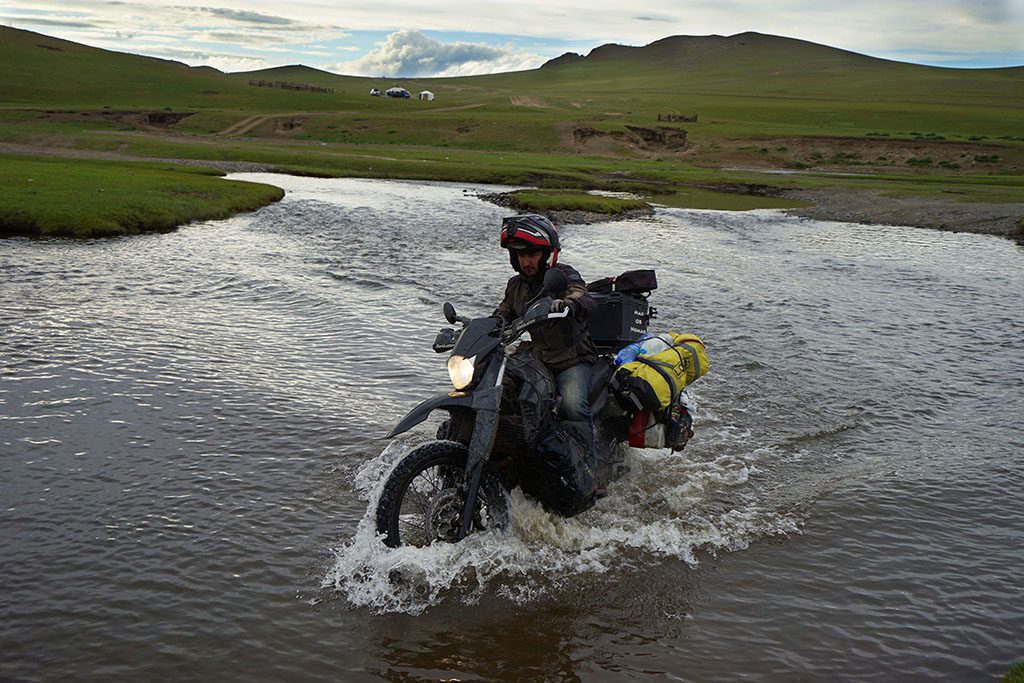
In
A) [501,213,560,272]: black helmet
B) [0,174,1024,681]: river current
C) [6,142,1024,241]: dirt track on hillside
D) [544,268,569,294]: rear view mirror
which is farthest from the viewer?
[6,142,1024,241]: dirt track on hillside

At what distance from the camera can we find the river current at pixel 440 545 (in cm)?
588

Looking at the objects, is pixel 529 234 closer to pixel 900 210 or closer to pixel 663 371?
pixel 663 371

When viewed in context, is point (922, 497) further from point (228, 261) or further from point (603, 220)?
point (603, 220)

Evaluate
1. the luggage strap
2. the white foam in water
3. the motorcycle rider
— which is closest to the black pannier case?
the luggage strap

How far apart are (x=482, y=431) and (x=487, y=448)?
0.13 meters

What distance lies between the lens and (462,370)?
6254mm

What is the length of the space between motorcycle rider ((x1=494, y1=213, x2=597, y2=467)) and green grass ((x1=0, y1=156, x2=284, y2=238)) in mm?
20003

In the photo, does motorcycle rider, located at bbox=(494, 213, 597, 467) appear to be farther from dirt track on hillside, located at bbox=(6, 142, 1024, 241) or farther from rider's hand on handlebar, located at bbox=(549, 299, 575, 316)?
dirt track on hillside, located at bbox=(6, 142, 1024, 241)

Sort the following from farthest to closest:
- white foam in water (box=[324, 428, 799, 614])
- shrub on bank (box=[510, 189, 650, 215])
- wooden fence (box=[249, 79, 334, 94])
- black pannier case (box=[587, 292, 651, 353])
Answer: wooden fence (box=[249, 79, 334, 94])
shrub on bank (box=[510, 189, 650, 215])
black pannier case (box=[587, 292, 651, 353])
white foam in water (box=[324, 428, 799, 614])

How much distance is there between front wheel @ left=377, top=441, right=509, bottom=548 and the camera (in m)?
6.20

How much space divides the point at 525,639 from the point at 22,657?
3.29 meters

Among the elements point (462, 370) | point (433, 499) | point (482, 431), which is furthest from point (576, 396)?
point (433, 499)

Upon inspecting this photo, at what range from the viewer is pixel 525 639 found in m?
5.99

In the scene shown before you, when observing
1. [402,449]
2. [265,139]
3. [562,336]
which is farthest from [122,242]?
[265,139]
